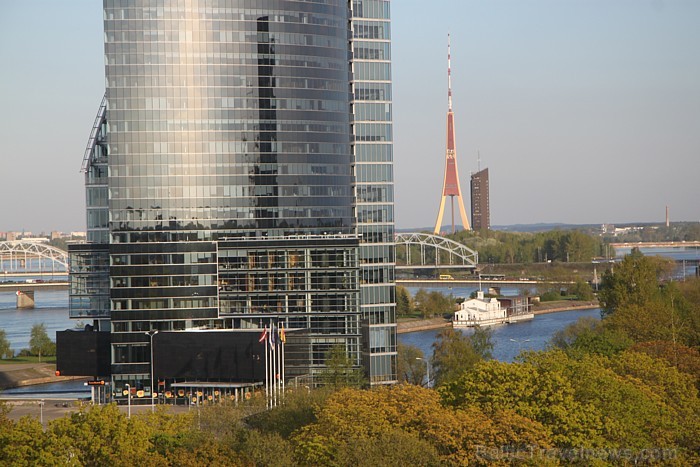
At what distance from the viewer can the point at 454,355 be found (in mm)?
69875

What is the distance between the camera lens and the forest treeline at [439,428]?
126ft

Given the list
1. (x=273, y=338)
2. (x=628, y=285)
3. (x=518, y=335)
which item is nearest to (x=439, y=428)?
(x=273, y=338)

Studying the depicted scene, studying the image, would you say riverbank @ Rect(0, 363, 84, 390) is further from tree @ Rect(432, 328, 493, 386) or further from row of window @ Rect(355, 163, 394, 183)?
tree @ Rect(432, 328, 493, 386)

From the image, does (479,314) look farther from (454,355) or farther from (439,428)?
(439,428)

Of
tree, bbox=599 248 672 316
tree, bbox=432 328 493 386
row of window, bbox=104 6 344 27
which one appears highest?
row of window, bbox=104 6 344 27

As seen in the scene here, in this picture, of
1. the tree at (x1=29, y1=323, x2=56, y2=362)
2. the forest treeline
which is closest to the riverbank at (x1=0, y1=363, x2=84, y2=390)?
the tree at (x1=29, y1=323, x2=56, y2=362)

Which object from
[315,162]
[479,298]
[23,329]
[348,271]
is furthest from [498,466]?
[479,298]

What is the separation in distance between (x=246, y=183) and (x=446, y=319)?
66.1m

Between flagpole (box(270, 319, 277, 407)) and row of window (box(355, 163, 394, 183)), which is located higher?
row of window (box(355, 163, 394, 183))

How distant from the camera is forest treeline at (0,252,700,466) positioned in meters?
38.5

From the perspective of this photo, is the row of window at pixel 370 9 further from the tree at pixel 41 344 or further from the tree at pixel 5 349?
the tree at pixel 5 349

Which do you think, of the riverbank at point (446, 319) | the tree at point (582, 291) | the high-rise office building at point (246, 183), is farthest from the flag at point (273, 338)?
the tree at point (582, 291)

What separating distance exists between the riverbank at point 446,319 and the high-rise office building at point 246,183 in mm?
39671

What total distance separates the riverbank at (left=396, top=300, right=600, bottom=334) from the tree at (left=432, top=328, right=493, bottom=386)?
3320 cm
